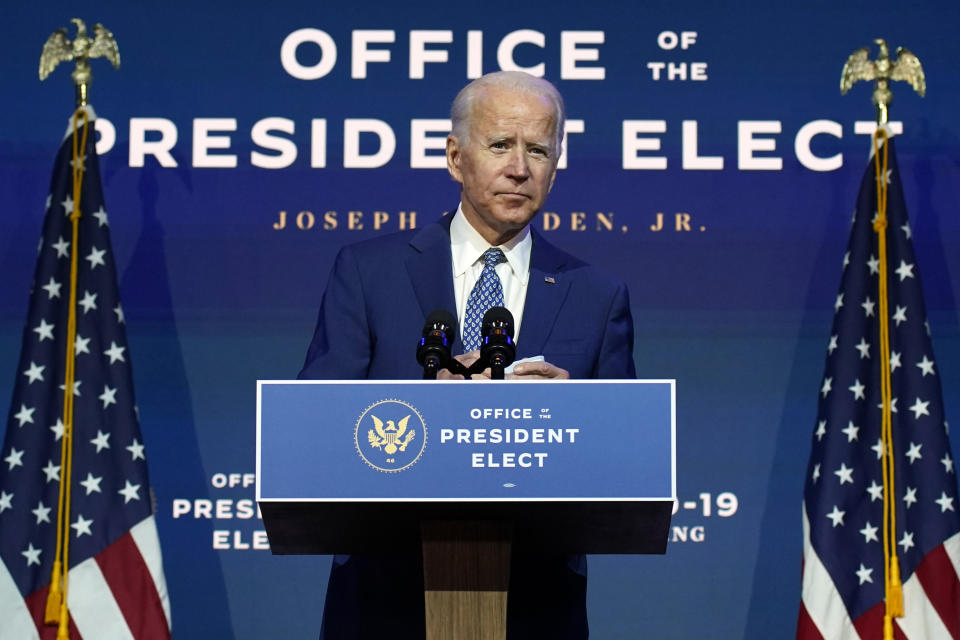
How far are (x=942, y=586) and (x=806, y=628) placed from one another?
0.42 meters

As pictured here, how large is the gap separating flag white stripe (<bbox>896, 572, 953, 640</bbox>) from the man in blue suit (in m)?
1.60

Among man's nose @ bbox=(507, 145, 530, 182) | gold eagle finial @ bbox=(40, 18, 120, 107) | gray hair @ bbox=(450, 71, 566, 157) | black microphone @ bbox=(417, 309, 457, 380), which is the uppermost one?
gold eagle finial @ bbox=(40, 18, 120, 107)

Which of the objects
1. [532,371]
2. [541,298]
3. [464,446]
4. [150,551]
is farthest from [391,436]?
[150,551]

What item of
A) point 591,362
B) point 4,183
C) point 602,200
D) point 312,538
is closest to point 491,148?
point 591,362

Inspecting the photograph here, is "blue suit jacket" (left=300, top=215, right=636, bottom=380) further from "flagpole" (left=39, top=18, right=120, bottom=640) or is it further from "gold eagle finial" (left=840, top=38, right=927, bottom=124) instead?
"gold eagle finial" (left=840, top=38, right=927, bottom=124)

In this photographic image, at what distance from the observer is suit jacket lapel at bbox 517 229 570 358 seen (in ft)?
9.96

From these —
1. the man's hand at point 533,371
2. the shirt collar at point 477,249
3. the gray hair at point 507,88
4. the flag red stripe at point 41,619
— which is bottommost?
the flag red stripe at point 41,619

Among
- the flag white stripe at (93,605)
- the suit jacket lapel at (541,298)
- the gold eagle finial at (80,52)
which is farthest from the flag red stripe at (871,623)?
the gold eagle finial at (80,52)

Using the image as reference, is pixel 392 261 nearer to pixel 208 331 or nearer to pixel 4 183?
pixel 208 331

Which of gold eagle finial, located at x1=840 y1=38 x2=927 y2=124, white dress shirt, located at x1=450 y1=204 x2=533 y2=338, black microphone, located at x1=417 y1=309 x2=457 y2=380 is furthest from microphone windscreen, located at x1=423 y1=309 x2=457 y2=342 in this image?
gold eagle finial, located at x1=840 y1=38 x2=927 y2=124

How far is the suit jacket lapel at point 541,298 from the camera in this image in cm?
304

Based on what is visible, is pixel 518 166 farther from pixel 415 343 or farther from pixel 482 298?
pixel 415 343

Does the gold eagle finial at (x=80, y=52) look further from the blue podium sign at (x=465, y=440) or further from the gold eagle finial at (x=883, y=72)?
the blue podium sign at (x=465, y=440)

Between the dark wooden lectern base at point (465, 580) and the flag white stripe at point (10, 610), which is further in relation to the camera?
the flag white stripe at point (10, 610)
